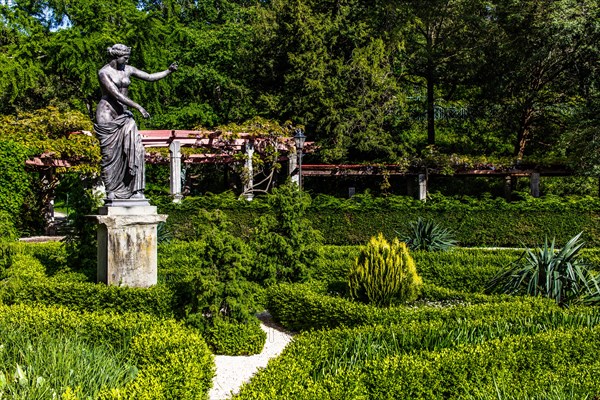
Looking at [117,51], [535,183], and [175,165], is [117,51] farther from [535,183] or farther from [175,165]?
[535,183]

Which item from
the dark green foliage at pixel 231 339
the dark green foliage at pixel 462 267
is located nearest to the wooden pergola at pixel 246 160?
the dark green foliage at pixel 462 267

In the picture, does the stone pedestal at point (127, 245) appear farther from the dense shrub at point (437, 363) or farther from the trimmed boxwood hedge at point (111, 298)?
the dense shrub at point (437, 363)

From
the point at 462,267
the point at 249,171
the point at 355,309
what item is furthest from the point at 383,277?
the point at 249,171

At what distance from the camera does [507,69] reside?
22.5 m

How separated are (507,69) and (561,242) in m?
10.4

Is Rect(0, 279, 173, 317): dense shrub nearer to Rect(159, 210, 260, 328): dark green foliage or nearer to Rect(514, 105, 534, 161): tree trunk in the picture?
Rect(159, 210, 260, 328): dark green foliage

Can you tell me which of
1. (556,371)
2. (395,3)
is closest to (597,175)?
(395,3)

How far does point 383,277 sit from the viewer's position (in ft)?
23.3

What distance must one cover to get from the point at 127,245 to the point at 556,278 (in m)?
5.71

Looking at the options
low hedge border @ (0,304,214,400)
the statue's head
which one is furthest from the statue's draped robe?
low hedge border @ (0,304,214,400)

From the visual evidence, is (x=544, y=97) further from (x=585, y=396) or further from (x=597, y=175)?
(x=585, y=396)

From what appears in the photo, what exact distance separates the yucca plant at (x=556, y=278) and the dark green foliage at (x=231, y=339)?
11.8ft

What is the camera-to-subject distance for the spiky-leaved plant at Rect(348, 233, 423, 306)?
280 inches

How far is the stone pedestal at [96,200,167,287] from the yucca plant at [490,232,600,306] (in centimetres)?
498
